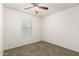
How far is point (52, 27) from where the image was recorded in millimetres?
3156

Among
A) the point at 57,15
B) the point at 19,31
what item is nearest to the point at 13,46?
the point at 19,31

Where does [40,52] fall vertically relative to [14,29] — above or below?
below

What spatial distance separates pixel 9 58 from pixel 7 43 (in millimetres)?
2101

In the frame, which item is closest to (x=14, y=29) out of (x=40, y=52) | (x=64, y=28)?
(x=40, y=52)

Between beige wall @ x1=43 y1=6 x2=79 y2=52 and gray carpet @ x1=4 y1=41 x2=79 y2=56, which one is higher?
beige wall @ x1=43 y1=6 x2=79 y2=52

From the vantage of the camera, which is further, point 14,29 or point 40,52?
point 14,29

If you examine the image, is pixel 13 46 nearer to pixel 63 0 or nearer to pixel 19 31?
pixel 19 31

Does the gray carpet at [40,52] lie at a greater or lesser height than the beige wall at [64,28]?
lesser

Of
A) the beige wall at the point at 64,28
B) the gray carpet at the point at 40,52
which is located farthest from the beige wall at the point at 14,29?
the beige wall at the point at 64,28

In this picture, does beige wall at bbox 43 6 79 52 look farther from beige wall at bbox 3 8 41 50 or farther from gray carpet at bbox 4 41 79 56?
beige wall at bbox 3 8 41 50

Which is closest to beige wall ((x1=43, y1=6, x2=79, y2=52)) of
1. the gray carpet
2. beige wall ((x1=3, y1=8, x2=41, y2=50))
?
the gray carpet

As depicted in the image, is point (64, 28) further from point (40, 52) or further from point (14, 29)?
point (14, 29)

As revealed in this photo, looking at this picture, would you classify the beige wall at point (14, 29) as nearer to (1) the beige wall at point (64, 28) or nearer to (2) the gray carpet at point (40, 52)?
(2) the gray carpet at point (40, 52)

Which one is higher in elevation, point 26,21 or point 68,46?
point 26,21
